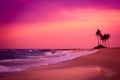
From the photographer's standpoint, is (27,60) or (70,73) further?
(27,60)

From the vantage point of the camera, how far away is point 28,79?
7746 mm

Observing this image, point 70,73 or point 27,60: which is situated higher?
point 70,73

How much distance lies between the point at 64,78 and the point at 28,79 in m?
1.29

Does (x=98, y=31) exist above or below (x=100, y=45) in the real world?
above

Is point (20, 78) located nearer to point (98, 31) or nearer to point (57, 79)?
point (57, 79)

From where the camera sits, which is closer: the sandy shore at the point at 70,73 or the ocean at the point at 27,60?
the sandy shore at the point at 70,73

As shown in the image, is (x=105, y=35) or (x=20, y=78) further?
(x=105, y=35)

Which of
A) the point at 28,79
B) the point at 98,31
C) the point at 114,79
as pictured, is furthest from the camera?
the point at 98,31

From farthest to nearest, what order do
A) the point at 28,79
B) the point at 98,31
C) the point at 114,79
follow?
the point at 98,31 < the point at 28,79 < the point at 114,79

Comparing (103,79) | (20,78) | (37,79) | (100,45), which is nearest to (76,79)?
(103,79)

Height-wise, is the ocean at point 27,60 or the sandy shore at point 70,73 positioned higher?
the sandy shore at point 70,73

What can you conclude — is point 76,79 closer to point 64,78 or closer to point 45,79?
point 64,78

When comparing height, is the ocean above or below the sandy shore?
below

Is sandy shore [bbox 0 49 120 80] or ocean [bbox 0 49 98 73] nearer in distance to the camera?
sandy shore [bbox 0 49 120 80]
